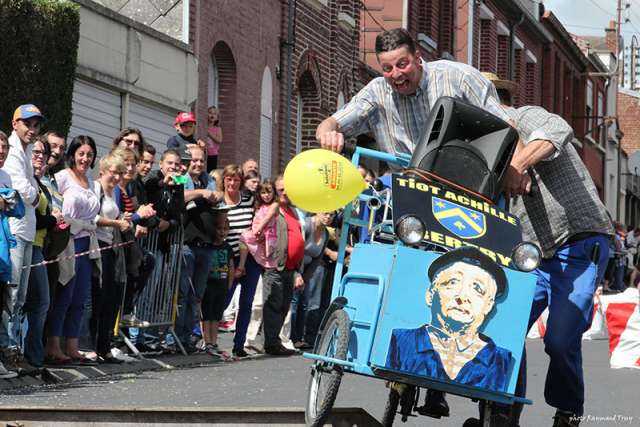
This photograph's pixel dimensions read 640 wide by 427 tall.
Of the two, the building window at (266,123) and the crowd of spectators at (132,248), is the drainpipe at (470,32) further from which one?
the crowd of spectators at (132,248)

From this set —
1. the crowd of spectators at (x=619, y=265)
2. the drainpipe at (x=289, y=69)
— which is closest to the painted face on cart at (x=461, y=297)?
the drainpipe at (x=289, y=69)

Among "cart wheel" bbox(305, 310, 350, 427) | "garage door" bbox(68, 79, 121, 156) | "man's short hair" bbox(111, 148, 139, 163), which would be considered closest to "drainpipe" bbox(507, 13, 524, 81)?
"garage door" bbox(68, 79, 121, 156)

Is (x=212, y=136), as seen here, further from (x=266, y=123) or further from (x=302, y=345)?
(x=302, y=345)

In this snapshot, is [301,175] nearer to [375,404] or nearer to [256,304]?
[375,404]

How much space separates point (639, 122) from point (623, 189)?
50.2 feet

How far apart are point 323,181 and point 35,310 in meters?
4.81

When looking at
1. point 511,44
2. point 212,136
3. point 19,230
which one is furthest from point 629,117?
point 19,230

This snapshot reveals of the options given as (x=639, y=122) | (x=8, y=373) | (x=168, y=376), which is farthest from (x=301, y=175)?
(x=639, y=122)

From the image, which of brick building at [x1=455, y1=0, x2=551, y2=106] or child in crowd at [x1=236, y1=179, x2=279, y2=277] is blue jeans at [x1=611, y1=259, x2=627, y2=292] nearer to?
brick building at [x1=455, y1=0, x2=551, y2=106]

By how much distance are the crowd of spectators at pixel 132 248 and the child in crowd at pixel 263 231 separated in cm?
1

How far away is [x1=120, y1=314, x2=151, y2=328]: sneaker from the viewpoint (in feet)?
47.0

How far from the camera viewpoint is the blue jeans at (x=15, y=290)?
11.6m

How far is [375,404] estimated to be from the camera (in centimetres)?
1093

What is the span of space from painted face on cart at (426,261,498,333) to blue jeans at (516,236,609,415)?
1.96ft
